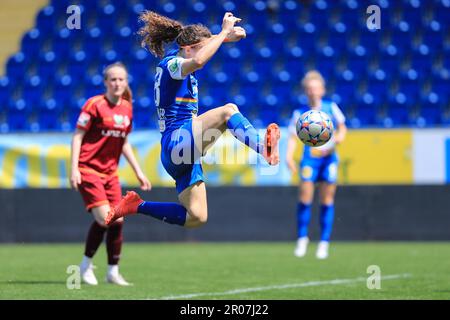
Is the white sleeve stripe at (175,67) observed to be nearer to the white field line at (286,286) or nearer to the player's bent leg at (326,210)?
the white field line at (286,286)

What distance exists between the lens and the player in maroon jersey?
25.6 feet

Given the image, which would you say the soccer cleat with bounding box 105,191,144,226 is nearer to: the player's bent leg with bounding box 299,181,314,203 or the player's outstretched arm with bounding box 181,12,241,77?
the player's outstretched arm with bounding box 181,12,241,77

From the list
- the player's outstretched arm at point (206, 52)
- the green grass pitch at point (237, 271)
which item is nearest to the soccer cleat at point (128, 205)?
the green grass pitch at point (237, 271)

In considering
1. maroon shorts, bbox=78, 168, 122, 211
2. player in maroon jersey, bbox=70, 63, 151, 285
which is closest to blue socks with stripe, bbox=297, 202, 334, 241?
player in maroon jersey, bbox=70, 63, 151, 285

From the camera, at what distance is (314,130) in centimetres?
669

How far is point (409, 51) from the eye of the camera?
14.9m

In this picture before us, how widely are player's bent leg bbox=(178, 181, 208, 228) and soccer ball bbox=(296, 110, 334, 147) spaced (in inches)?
34.1
